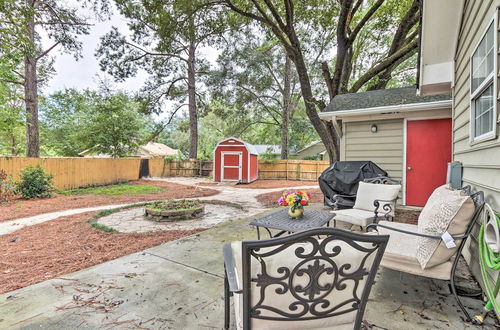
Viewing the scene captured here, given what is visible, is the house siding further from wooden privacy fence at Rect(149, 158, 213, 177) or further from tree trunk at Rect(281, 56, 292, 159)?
wooden privacy fence at Rect(149, 158, 213, 177)

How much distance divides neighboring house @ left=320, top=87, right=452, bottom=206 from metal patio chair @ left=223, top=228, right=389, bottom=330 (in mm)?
4758

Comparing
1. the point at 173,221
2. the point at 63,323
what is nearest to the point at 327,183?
the point at 173,221

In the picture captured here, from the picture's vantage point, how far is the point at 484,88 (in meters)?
2.18

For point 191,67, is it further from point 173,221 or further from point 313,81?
point 173,221

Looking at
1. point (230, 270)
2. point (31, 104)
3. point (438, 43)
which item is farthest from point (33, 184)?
point (438, 43)

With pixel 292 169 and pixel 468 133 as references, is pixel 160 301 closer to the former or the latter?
pixel 468 133

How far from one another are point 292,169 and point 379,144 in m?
9.89

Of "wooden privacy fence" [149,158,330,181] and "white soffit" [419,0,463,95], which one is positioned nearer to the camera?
"white soffit" [419,0,463,95]

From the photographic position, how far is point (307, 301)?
1.05 metres

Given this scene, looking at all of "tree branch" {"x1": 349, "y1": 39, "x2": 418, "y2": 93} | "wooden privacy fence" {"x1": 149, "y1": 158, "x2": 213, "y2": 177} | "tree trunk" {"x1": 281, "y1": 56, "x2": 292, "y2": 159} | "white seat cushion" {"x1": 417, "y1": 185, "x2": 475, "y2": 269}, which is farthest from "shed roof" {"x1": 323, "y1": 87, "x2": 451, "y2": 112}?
"wooden privacy fence" {"x1": 149, "y1": 158, "x2": 213, "y2": 177}

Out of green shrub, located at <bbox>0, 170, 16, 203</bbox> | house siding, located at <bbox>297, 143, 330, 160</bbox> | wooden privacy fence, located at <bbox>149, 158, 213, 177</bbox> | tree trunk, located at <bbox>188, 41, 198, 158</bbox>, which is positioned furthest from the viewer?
house siding, located at <bbox>297, 143, 330, 160</bbox>

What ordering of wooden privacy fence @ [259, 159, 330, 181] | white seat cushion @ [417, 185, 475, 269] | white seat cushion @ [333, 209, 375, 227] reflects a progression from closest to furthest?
white seat cushion @ [417, 185, 475, 269] < white seat cushion @ [333, 209, 375, 227] < wooden privacy fence @ [259, 159, 330, 181]

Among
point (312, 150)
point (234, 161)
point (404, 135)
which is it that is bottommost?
point (234, 161)

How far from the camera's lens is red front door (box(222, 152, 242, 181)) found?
1344 centimetres
